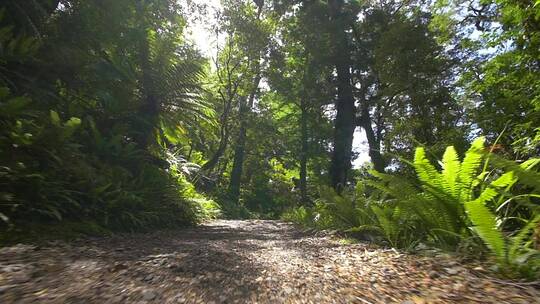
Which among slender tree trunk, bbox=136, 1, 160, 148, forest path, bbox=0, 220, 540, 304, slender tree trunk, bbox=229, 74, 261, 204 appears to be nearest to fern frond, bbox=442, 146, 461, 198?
forest path, bbox=0, 220, 540, 304

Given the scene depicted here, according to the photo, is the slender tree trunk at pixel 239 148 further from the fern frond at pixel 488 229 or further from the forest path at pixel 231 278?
the fern frond at pixel 488 229

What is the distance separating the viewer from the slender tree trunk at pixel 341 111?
1205 centimetres

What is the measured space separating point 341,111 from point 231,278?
1057 centimetres

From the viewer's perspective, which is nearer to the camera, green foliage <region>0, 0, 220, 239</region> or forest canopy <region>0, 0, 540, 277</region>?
forest canopy <region>0, 0, 540, 277</region>

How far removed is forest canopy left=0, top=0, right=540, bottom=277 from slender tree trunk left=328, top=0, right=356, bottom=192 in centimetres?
5

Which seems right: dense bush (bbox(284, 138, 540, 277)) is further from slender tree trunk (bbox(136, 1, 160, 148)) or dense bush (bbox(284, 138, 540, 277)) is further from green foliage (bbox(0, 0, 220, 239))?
slender tree trunk (bbox(136, 1, 160, 148))

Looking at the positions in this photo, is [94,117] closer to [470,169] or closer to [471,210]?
[470,169]

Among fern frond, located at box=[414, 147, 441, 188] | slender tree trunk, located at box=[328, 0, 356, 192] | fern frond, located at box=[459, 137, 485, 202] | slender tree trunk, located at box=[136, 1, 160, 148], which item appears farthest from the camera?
slender tree trunk, located at box=[328, 0, 356, 192]

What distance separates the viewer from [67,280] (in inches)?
94.8

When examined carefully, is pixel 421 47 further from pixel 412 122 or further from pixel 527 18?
pixel 527 18

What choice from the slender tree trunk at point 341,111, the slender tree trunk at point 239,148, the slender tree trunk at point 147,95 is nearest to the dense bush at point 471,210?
the slender tree trunk at point 147,95

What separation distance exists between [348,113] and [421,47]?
311 centimetres

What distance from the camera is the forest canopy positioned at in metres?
3.40

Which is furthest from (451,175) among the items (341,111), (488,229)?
(341,111)
